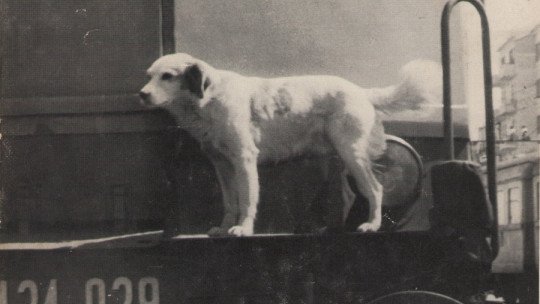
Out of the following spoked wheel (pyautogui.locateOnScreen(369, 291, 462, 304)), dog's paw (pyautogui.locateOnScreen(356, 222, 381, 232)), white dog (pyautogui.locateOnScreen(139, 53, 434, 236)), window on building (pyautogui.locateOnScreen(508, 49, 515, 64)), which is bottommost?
spoked wheel (pyautogui.locateOnScreen(369, 291, 462, 304))

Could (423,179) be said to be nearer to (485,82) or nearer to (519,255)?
(485,82)

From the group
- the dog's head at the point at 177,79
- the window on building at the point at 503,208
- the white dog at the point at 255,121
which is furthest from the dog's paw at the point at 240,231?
the window on building at the point at 503,208

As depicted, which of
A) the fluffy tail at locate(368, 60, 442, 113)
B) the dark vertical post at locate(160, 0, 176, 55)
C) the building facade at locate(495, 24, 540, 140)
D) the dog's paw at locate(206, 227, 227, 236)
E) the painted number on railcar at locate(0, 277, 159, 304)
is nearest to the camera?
the painted number on railcar at locate(0, 277, 159, 304)

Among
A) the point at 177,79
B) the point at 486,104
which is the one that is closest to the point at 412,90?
the point at 486,104

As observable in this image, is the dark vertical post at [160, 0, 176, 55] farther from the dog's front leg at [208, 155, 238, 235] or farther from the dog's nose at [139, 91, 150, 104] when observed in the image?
the dog's front leg at [208, 155, 238, 235]

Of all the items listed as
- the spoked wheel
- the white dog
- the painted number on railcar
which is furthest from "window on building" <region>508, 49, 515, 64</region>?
the painted number on railcar

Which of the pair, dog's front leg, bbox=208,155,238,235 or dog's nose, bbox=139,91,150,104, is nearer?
dog's nose, bbox=139,91,150,104

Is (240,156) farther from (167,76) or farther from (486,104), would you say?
(486,104)

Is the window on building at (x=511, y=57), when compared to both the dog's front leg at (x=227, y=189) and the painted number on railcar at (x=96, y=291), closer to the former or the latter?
the dog's front leg at (x=227, y=189)
